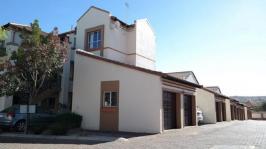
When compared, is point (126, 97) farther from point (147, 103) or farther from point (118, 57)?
point (118, 57)

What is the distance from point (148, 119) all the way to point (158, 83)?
2.24 m

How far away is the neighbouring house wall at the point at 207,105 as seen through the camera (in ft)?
97.9

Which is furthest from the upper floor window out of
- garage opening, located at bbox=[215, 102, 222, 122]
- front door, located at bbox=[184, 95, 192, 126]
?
garage opening, located at bbox=[215, 102, 222, 122]

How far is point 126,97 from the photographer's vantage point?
56.6 feet

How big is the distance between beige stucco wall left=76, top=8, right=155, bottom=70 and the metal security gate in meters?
5.94

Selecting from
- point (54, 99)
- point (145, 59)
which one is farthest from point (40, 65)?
point (145, 59)

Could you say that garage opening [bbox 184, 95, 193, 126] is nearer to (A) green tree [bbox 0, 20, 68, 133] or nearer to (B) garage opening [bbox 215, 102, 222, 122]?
(A) green tree [bbox 0, 20, 68, 133]

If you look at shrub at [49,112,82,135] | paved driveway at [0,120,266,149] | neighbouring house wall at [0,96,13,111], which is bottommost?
paved driveway at [0,120,266,149]

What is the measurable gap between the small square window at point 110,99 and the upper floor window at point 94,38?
5745 mm

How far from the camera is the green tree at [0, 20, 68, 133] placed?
1725 centimetres

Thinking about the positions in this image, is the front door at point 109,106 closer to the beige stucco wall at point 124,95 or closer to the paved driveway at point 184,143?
the beige stucco wall at point 124,95

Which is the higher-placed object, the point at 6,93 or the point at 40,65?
the point at 40,65

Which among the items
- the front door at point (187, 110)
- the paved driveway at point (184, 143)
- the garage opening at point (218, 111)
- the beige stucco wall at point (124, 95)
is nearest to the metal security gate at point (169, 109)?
the beige stucco wall at point (124, 95)

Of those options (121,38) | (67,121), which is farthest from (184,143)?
(121,38)
